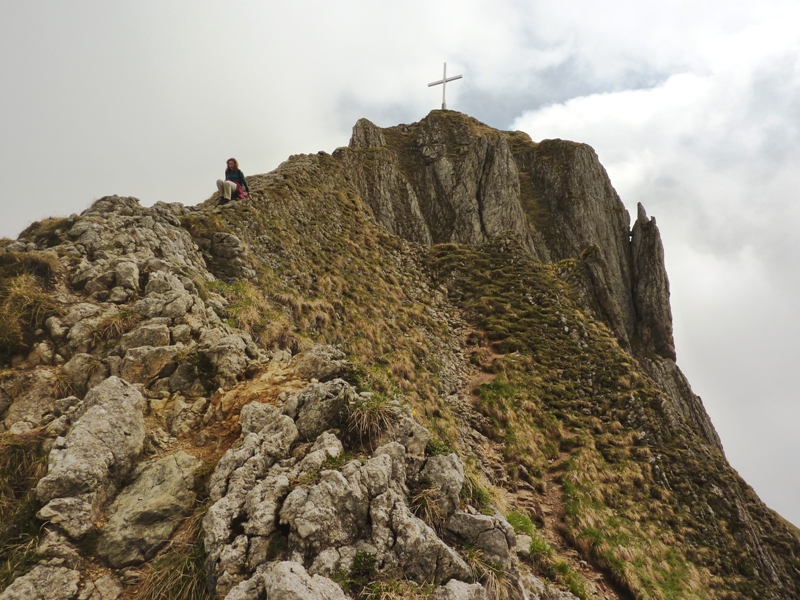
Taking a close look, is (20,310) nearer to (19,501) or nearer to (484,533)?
(19,501)

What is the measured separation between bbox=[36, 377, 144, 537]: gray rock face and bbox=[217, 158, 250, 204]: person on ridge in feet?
57.6

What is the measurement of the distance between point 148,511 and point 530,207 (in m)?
59.2

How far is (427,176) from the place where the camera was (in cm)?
5319

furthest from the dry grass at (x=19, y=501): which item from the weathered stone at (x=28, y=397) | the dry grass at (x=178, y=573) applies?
the dry grass at (x=178, y=573)

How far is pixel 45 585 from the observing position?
5.45 m

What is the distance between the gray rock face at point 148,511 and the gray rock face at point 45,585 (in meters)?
0.45

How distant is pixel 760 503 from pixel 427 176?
44883 millimetres

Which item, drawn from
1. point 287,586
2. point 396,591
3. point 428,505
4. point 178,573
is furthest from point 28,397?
point 428,505

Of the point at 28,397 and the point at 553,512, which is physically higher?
the point at 28,397

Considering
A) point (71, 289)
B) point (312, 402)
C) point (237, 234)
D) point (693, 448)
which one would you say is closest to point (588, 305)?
point (693, 448)

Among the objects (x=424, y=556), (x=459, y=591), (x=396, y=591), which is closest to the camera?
(x=396, y=591)

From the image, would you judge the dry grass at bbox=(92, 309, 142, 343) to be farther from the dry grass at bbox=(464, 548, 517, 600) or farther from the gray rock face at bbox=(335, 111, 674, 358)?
the gray rock face at bbox=(335, 111, 674, 358)

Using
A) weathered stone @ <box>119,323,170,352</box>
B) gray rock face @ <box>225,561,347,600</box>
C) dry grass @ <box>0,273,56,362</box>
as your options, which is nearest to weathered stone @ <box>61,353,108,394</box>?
weathered stone @ <box>119,323,170,352</box>

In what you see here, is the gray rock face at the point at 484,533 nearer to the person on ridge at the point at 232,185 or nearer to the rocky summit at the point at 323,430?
the rocky summit at the point at 323,430
